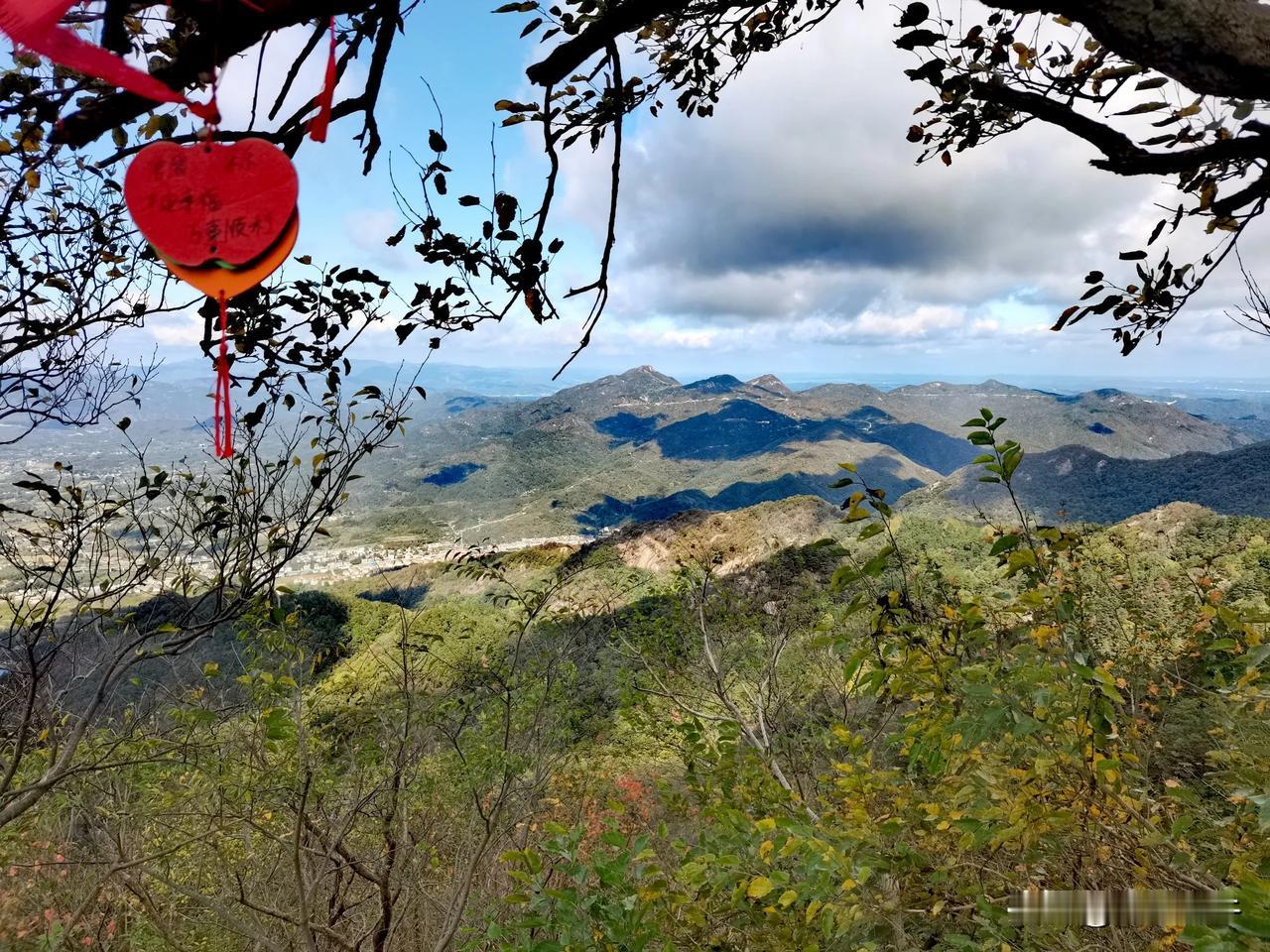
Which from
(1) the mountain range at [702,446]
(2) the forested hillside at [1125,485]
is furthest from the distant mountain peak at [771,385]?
(2) the forested hillside at [1125,485]

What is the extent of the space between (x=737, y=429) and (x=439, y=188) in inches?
6043

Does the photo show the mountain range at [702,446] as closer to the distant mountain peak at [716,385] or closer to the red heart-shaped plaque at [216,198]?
the distant mountain peak at [716,385]

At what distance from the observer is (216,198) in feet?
3.94

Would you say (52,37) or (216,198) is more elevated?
(52,37)

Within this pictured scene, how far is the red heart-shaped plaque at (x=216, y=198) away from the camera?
3.87 feet

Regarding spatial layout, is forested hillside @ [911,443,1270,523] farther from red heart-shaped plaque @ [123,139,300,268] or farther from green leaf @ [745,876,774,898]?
red heart-shaped plaque @ [123,139,300,268]

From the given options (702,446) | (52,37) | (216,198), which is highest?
(52,37)

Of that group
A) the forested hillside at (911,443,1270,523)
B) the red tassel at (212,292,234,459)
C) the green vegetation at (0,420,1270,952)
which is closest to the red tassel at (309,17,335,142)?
the red tassel at (212,292,234,459)

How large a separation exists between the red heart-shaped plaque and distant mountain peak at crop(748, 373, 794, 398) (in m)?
183

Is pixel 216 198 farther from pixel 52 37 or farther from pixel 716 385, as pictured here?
pixel 716 385

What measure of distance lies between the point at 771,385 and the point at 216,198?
623 feet

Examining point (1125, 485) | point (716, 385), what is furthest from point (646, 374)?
point (1125, 485)

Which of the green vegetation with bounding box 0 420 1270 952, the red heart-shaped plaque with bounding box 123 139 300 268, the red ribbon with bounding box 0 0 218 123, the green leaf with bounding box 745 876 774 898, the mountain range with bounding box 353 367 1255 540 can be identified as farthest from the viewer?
the mountain range with bounding box 353 367 1255 540

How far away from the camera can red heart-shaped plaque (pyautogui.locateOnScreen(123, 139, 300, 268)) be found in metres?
1.18
